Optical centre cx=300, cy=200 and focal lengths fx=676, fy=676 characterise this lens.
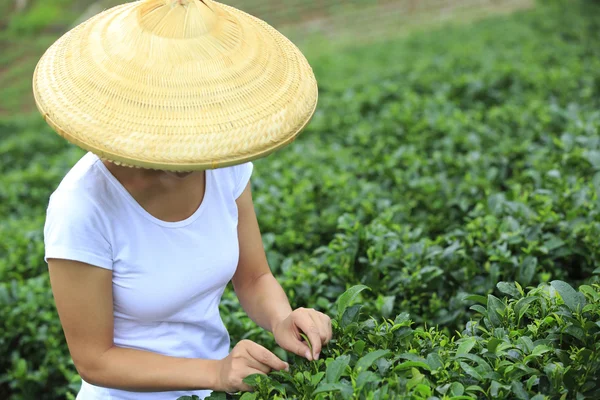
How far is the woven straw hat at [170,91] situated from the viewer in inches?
58.9

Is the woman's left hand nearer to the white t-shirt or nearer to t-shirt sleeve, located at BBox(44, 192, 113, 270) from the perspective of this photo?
the white t-shirt

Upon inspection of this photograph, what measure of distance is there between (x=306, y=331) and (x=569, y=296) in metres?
0.71

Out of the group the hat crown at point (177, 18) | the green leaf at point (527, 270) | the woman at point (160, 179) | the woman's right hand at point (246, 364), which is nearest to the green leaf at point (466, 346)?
the woman at point (160, 179)

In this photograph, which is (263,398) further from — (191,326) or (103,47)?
(103,47)

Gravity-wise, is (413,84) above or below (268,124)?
below

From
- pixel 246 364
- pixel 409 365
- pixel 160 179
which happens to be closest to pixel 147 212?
pixel 160 179

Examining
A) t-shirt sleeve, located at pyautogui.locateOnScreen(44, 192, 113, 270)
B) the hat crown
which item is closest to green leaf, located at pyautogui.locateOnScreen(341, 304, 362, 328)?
t-shirt sleeve, located at pyautogui.locateOnScreen(44, 192, 113, 270)

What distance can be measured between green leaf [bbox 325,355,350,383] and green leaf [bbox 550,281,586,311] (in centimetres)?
61

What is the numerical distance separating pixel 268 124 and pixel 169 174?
1.15 ft

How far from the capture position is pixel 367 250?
276cm

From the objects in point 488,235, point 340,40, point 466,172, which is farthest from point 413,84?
point 340,40

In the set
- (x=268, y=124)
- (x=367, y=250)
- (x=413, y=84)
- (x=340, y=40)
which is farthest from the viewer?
(x=340, y=40)

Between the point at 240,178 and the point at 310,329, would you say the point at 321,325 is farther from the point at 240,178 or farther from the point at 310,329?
the point at 240,178

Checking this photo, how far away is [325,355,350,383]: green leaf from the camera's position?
5.21ft
